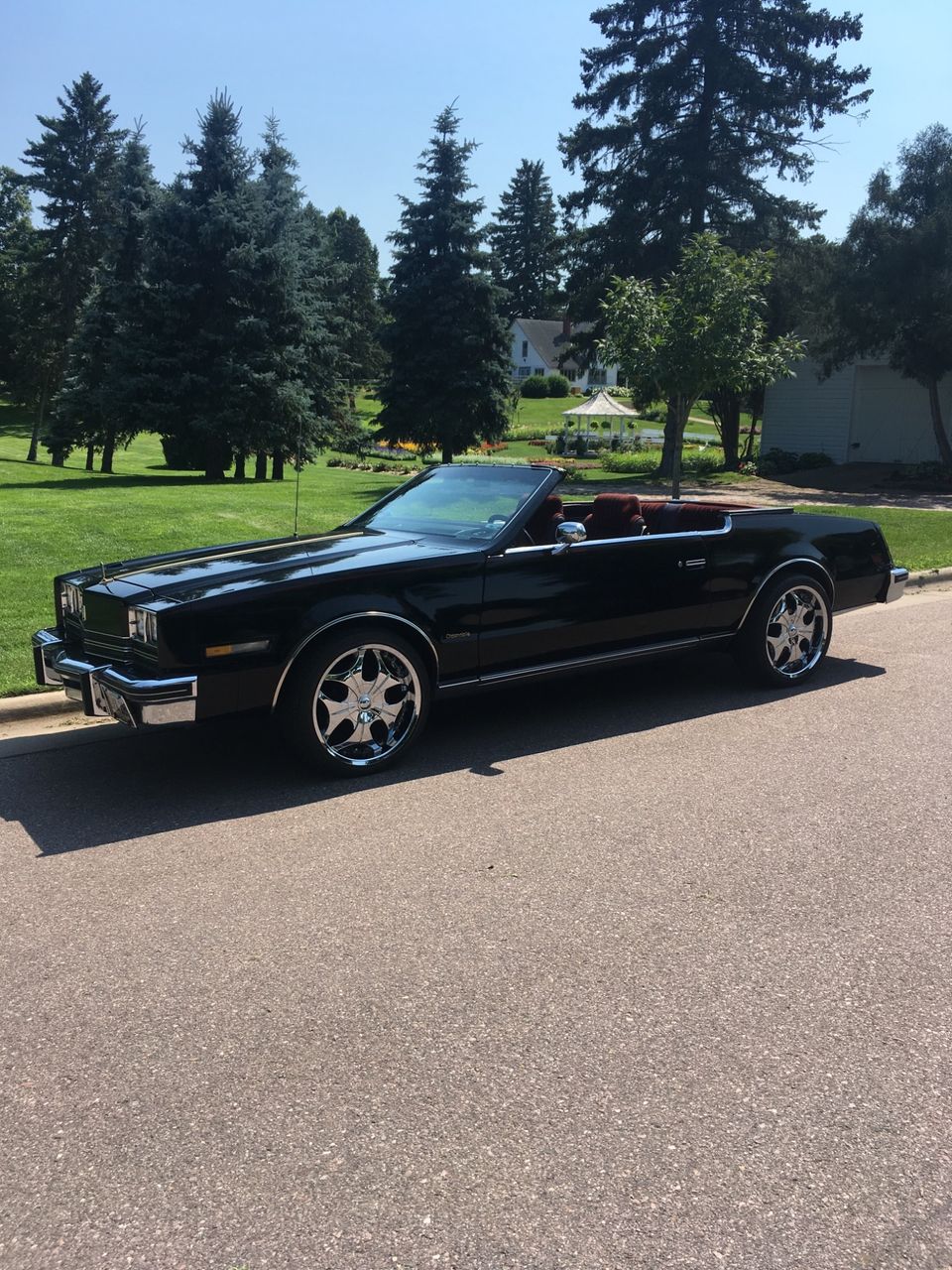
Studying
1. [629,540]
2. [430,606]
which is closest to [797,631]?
[629,540]

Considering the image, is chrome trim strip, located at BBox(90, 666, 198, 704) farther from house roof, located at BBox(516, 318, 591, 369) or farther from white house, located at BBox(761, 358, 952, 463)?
house roof, located at BBox(516, 318, 591, 369)

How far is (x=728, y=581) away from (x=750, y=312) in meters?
10.1

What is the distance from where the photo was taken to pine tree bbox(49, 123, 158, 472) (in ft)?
80.9

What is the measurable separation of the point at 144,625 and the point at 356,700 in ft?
3.36

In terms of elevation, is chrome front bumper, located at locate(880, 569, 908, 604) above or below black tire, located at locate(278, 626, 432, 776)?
above

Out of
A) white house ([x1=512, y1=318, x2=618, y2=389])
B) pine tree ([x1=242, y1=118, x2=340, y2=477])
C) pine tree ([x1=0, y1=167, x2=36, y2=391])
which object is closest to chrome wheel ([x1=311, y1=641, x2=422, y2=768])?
pine tree ([x1=242, y1=118, x2=340, y2=477])

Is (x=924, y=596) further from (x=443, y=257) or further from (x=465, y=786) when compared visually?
(x=443, y=257)

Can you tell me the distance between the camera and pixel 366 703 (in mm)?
5020

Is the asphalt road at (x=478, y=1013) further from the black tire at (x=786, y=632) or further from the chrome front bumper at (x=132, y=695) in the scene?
the black tire at (x=786, y=632)

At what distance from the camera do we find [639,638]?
19.9ft

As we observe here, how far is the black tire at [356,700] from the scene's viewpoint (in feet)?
15.9

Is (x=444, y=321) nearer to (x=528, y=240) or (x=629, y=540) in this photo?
(x=629, y=540)

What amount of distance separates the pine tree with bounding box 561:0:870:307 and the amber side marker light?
1070 inches

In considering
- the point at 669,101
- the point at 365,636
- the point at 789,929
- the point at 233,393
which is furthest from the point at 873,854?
the point at 669,101
